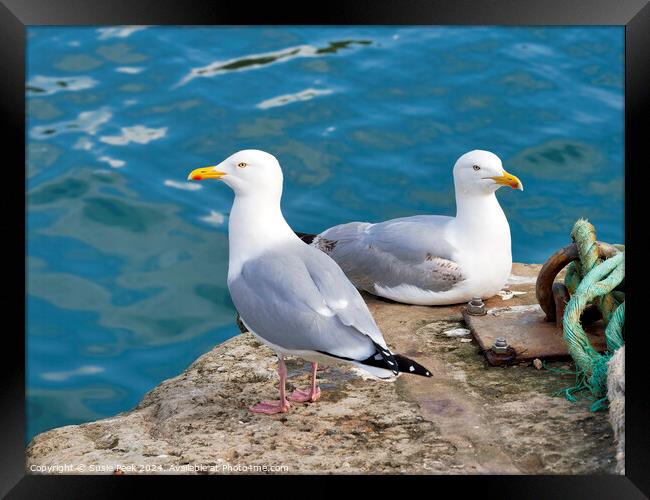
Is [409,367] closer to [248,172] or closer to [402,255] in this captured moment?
[248,172]

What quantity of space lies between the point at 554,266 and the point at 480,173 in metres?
0.81

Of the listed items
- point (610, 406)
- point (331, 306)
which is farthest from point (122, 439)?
point (610, 406)

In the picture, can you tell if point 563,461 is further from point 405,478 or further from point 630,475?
point 405,478

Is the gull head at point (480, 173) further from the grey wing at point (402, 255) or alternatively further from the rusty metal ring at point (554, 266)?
the rusty metal ring at point (554, 266)

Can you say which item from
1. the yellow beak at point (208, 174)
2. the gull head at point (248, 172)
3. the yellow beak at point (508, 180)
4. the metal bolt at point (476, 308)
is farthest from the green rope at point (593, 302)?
the yellow beak at point (208, 174)

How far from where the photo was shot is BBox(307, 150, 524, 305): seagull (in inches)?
244

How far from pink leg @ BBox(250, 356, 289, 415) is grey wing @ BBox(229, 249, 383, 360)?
16 centimetres

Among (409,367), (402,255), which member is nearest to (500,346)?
(409,367)

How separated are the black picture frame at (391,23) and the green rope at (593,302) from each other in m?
0.62

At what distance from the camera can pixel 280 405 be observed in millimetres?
5238

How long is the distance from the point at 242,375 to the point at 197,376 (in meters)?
0.19

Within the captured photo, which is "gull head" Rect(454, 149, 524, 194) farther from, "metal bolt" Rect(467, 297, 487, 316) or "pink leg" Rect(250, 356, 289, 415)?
"pink leg" Rect(250, 356, 289, 415)

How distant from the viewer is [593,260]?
5.44m

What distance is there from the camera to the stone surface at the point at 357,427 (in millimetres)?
4789
